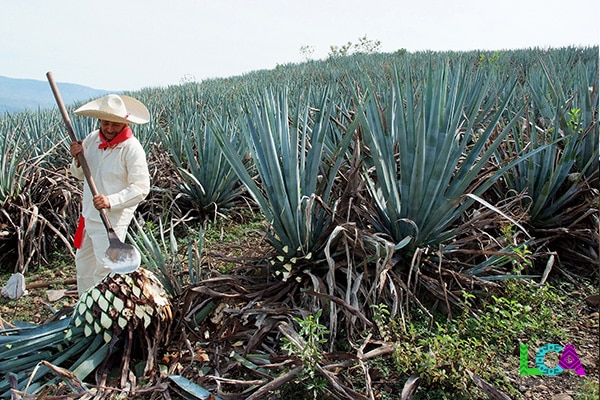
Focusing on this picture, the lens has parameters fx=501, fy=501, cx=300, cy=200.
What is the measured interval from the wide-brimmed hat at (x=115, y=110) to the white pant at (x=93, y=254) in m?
0.58

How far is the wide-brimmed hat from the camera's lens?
2598mm

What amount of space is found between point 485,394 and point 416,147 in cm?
112

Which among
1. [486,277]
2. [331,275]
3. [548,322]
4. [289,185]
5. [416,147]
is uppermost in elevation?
[416,147]

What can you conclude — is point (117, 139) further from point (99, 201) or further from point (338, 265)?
point (338, 265)

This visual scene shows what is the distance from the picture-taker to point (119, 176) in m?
2.73

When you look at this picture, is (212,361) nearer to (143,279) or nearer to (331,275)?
(143,279)

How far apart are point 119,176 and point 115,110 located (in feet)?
1.17

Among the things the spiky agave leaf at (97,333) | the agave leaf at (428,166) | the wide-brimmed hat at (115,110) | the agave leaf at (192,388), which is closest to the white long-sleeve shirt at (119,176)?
the wide-brimmed hat at (115,110)

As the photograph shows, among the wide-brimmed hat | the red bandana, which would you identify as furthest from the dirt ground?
Answer: the wide-brimmed hat

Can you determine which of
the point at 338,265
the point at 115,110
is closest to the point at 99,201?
the point at 115,110

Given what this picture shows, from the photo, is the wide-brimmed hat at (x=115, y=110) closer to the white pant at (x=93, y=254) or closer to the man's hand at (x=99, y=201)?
the man's hand at (x=99, y=201)

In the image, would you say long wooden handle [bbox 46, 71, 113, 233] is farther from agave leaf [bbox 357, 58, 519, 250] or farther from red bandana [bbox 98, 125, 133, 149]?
agave leaf [bbox 357, 58, 519, 250]

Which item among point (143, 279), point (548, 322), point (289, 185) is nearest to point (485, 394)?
point (548, 322)

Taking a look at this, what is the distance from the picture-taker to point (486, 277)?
253 cm
